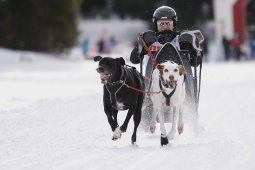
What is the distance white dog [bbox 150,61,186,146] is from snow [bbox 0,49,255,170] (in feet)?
1.23

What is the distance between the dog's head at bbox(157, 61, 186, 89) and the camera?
8.36 m

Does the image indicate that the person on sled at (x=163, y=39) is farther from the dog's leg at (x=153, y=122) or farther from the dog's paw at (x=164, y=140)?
the dog's paw at (x=164, y=140)

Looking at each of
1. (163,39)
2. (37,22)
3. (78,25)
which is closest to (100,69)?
(163,39)

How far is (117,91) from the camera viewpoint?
8469mm

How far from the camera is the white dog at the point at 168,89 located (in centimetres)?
838

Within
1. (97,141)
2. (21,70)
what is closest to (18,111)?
(97,141)

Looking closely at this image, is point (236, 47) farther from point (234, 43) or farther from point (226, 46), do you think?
point (226, 46)

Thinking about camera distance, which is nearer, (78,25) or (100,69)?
(100,69)

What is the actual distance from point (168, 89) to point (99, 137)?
1.54 meters

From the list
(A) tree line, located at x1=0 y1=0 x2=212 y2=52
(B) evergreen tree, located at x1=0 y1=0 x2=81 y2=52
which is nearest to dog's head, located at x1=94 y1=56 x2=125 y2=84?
(A) tree line, located at x1=0 y1=0 x2=212 y2=52

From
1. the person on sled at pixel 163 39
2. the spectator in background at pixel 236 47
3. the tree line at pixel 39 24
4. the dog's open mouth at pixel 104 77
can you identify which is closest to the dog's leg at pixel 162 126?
the person on sled at pixel 163 39

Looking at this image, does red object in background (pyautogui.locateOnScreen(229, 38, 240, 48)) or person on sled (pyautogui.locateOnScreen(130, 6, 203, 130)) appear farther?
red object in background (pyautogui.locateOnScreen(229, 38, 240, 48))

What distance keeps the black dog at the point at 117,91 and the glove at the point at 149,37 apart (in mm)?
613

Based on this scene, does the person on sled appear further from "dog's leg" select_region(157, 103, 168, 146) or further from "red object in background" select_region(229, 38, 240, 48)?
"red object in background" select_region(229, 38, 240, 48)
